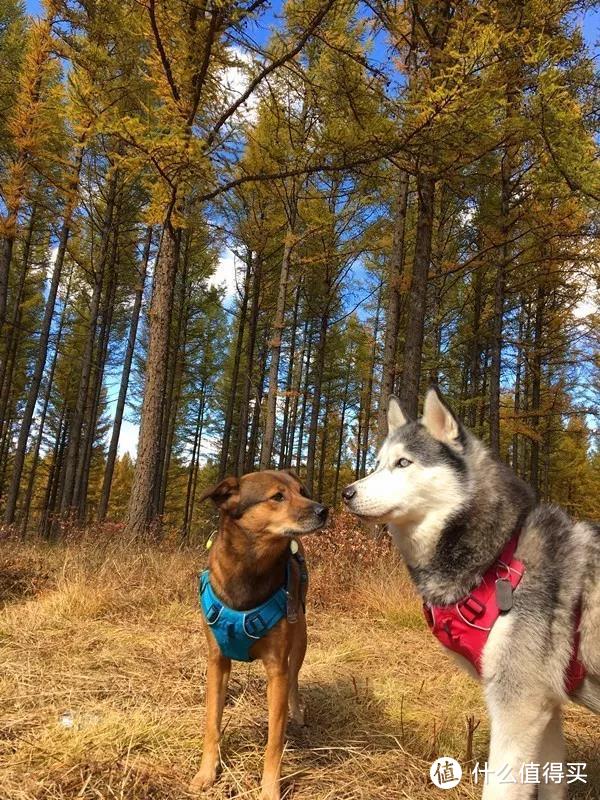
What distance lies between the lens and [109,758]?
267 cm

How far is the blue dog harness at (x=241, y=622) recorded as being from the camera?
2.77 m

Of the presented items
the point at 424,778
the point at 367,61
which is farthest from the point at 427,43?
the point at 424,778

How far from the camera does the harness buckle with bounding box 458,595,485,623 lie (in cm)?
237

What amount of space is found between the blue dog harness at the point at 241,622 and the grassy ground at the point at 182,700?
636mm

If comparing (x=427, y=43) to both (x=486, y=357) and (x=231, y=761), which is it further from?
(x=486, y=357)

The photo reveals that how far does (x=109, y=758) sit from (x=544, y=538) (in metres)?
2.41

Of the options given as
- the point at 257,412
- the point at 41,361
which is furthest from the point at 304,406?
the point at 41,361

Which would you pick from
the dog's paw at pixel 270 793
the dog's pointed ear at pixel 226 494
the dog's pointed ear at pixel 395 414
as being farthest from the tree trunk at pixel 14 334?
the dog's paw at pixel 270 793

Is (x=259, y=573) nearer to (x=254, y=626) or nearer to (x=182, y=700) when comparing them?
(x=254, y=626)

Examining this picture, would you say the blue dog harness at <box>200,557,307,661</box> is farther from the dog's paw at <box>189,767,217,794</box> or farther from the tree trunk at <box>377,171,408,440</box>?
the tree trunk at <box>377,171,408,440</box>

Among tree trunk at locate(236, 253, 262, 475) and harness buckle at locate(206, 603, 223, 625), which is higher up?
tree trunk at locate(236, 253, 262, 475)

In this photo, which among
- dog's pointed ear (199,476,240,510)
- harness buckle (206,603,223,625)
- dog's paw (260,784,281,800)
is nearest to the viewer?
dog's paw (260,784,281,800)

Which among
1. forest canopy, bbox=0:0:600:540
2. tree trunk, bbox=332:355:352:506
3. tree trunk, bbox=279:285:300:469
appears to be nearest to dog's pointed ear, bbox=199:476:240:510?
forest canopy, bbox=0:0:600:540

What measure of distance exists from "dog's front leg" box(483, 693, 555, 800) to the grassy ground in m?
0.59
